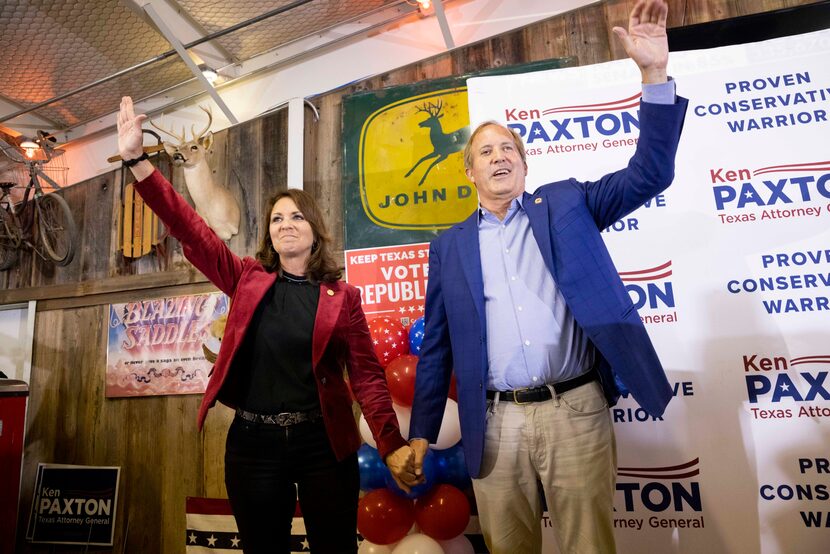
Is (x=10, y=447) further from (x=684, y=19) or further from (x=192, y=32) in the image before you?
(x=684, y=19)

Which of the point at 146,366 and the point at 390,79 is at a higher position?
the point at 390,79

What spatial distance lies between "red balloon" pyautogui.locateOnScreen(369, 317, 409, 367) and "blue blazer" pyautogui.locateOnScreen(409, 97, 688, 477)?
2.93 ft

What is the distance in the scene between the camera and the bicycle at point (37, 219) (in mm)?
4450

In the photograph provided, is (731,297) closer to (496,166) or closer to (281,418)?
(496,166)

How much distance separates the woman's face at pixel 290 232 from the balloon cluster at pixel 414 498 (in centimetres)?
77

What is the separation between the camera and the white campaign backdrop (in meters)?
2.11

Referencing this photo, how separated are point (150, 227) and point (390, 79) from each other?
228cm

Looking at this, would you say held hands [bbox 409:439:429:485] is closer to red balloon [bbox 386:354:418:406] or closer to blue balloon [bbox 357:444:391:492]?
red balloon [bbox 386:354:418:406]

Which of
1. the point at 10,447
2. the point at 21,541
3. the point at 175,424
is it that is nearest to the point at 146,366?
the point at 175,424

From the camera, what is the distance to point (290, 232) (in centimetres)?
173

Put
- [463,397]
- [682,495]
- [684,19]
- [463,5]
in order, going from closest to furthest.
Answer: [463,397] < [682,495] < [684,19] < [463,5]

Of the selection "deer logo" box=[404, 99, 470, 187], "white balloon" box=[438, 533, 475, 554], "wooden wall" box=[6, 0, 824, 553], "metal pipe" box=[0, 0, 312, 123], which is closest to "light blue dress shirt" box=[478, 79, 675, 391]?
"white balloon" box=[438, 533, 475, 554]

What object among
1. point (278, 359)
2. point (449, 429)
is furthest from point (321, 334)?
point (449, 429)

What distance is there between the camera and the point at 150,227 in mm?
4121
